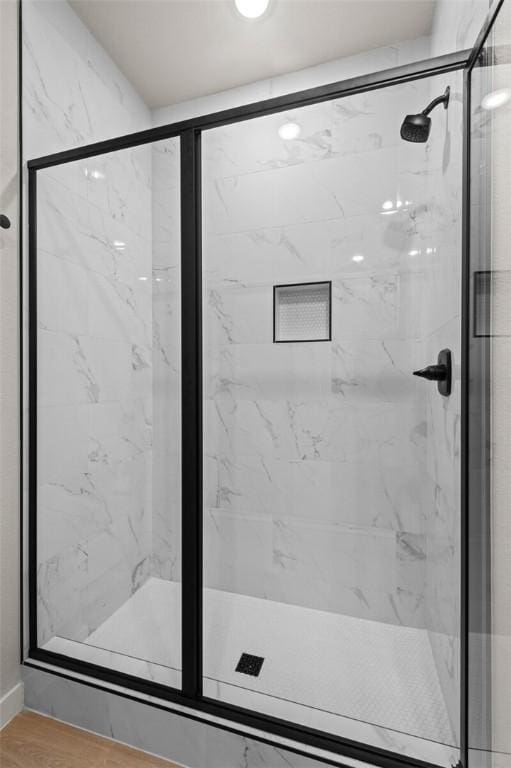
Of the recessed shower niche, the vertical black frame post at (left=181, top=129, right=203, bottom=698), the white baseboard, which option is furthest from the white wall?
the recessed shower niche

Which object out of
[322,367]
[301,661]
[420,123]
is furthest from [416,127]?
[301,661]

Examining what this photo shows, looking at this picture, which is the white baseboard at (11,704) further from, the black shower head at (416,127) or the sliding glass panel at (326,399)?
the black shower head at (416,127)

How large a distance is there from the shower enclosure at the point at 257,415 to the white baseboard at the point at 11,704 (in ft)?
0.33

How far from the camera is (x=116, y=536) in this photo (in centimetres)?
172

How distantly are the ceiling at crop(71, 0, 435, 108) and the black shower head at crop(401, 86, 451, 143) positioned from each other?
0.62m

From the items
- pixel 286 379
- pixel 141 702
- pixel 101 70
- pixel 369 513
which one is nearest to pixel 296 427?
pixel 286 379

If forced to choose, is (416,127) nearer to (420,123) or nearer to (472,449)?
(420,123)

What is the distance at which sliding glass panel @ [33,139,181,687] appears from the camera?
4.57 ft

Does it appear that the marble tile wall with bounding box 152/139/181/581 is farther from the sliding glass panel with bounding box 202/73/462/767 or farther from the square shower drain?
the square shower drain

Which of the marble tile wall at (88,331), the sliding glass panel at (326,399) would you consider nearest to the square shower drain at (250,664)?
the sliding glass panel at (326,399)

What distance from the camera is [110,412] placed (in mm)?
1699

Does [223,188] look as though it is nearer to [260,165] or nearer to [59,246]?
[260,165]

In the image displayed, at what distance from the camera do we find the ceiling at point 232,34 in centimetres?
150

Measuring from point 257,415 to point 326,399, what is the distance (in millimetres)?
309
